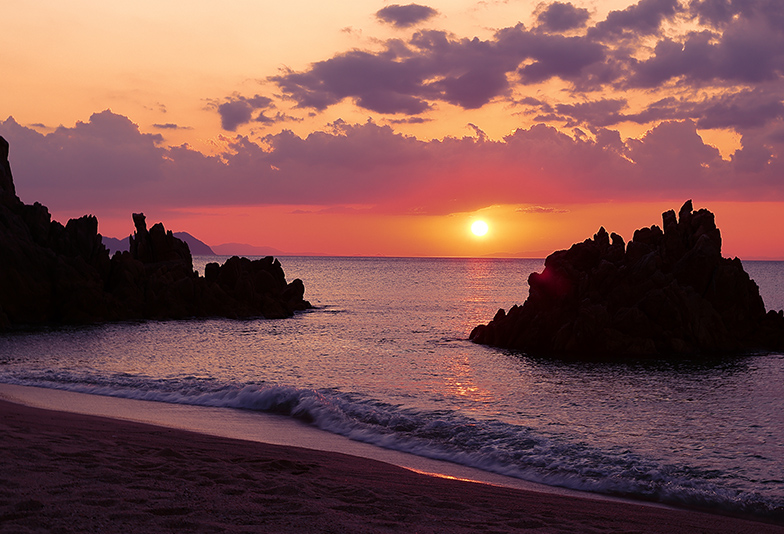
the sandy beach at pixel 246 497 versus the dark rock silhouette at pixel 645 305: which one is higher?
A: the dark rock silhouette at pixel 645 305

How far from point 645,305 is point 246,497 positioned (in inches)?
1473

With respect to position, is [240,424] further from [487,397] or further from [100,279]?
[100,279]

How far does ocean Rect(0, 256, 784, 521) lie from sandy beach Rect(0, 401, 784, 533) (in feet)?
8.67

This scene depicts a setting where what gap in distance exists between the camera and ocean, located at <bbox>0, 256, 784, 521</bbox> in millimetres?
15023

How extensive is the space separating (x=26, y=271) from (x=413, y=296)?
62.8m

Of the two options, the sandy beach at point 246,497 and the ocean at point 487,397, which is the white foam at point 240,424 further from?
the sandy beach at point 246,497

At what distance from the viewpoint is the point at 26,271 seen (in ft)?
189

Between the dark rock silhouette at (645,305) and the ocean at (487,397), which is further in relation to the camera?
the dark rock silhouette at (645,305)

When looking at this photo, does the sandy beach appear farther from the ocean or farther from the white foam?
the ocean

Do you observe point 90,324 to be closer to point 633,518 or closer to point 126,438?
point 126,438

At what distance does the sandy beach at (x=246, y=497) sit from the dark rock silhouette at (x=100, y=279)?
154 feet

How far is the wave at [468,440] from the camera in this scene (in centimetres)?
1359

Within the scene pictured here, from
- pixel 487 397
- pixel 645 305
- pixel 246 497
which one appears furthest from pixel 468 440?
pixel 645 305

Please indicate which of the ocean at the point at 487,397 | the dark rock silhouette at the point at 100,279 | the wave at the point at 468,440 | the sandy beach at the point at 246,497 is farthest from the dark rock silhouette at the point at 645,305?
the dark rock silhouette at the point at 100,279
